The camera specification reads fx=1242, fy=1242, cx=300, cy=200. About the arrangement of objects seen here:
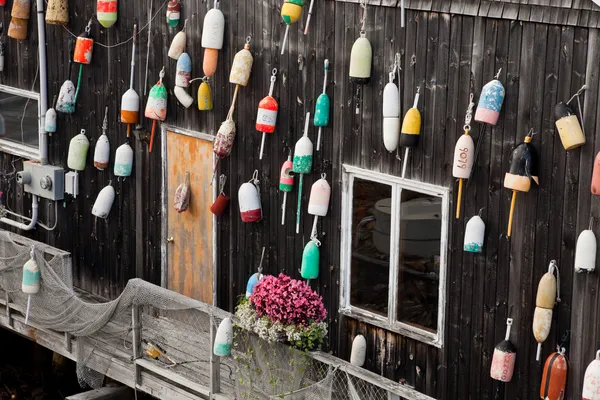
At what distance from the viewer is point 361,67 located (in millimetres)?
10281

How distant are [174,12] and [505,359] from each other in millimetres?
4808

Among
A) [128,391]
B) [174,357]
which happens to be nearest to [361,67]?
[174,357]

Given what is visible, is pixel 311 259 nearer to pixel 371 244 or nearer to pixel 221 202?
pixel 371 244

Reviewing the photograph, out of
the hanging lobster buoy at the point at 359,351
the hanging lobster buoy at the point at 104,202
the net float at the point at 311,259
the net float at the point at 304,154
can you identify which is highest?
the net float at the point at 304,154

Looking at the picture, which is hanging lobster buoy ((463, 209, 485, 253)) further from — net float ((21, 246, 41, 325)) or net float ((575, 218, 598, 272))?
net float ((21, 246, 41, 325))

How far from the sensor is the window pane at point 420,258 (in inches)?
400

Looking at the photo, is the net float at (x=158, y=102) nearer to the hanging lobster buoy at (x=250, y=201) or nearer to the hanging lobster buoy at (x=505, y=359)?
the hanging lobster buoy at (x=250, y=201)

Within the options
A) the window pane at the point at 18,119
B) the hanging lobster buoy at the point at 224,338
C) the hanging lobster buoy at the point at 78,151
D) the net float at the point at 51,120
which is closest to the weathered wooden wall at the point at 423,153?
the hanging lobster buoy at the point at 78,151

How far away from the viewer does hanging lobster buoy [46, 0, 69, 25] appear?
13312 mm

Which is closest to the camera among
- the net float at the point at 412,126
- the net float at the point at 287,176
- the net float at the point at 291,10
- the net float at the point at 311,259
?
the net float at the point at 412,126

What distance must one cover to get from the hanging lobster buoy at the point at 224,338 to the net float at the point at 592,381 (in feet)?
10.5

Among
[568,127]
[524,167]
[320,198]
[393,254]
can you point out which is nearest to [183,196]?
[320,198]

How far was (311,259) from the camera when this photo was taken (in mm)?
11117

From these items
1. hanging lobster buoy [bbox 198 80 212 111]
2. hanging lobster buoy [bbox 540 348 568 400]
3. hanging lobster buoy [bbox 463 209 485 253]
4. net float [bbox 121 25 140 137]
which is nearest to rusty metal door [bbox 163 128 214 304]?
hanging lobster buoy [bbox 198 80 212 111]
